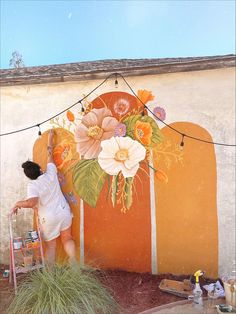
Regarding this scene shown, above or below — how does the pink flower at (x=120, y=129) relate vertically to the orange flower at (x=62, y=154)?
above

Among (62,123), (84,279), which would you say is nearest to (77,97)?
(62,123)

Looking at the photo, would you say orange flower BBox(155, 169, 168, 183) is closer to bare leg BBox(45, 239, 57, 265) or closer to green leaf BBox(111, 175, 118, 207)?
green leaf BBox(111, 175, 118, 207)

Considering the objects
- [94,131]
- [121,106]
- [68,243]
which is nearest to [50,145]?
[94,131]

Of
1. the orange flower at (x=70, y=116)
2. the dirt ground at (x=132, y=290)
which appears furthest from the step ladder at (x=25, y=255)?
the orange flower at (x=70, y=116)

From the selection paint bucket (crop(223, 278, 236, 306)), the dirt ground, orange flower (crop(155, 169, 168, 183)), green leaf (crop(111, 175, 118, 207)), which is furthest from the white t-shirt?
paint bucket (crop(223, 278, 236, 306))

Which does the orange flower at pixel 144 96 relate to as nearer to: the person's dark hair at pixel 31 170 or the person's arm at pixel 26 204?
the person's dark hair at pixel 31 170

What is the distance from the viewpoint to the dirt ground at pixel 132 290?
501 centimetres

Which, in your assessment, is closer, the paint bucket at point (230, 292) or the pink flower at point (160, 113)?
the paint bucket at point (230, 292)

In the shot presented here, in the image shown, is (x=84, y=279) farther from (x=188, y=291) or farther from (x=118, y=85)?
(x=118, y=85)

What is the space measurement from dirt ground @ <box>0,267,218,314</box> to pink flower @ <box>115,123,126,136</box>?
2298 millimetres

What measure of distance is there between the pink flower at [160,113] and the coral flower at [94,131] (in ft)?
2.21

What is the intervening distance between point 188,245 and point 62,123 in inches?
115

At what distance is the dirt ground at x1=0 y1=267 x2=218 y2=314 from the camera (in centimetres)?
501

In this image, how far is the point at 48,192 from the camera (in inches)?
231
